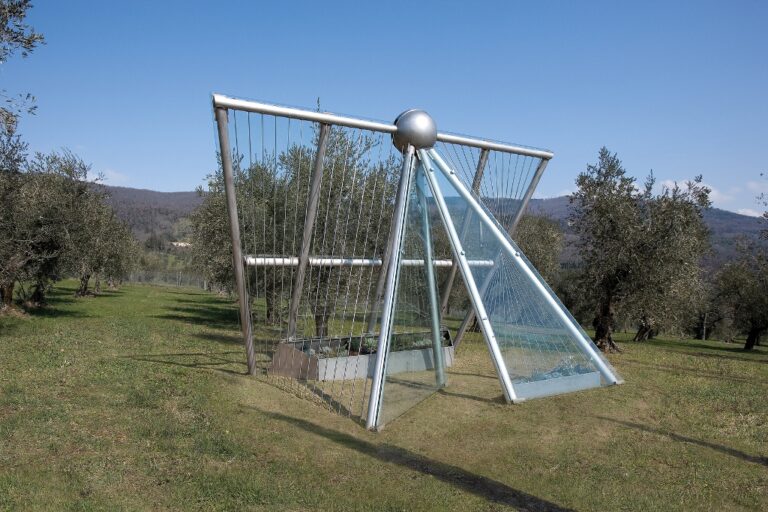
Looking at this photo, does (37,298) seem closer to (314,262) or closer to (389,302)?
(314,262)

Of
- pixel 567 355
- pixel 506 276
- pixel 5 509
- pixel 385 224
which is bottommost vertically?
pixel 5 509

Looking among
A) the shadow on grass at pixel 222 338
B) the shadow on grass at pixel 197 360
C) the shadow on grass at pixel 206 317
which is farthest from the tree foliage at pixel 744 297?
the shadow on grass at pixel 197 360

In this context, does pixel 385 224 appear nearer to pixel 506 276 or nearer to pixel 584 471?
pixel 506 276

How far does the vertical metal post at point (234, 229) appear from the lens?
11.3 m

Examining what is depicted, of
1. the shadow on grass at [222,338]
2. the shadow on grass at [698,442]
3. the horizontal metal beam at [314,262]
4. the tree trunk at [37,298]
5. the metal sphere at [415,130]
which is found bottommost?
the shadow on grass at [222,338]

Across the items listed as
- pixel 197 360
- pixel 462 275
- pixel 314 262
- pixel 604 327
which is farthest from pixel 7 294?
pixel 604 327

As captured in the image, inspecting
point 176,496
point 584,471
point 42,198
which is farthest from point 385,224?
point 42,198

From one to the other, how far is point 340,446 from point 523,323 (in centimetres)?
464

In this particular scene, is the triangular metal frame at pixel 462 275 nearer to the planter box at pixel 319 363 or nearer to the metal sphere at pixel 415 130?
the metal sphere at pixel 415 130

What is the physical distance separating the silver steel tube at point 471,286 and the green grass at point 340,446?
0.62m

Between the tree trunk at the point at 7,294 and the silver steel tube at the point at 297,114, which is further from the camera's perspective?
the tree trunk at the point at 7,294

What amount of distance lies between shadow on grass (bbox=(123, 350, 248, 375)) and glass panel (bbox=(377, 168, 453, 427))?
12.8 ft

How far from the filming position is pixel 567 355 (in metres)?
11.8

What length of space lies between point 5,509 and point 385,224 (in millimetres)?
12508
